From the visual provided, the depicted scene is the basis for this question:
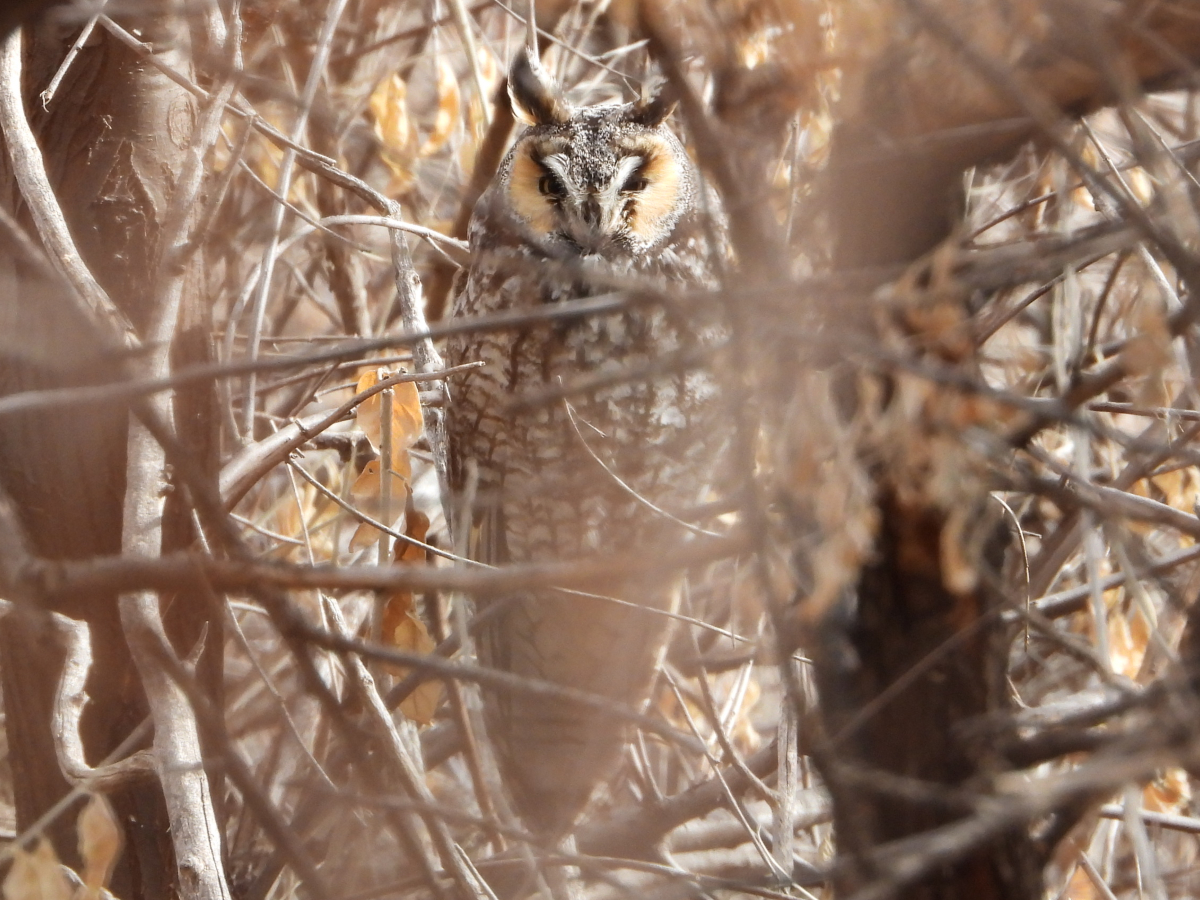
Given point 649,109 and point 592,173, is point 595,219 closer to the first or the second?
point 592,173

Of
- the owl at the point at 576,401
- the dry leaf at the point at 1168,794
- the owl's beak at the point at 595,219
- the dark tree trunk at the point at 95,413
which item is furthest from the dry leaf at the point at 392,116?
the dry leaf at the point at 1168,794

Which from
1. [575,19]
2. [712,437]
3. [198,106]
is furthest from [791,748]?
[575,19]

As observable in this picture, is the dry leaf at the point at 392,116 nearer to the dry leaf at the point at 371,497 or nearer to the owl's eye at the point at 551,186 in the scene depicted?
the owl's eye at the point at 551,186

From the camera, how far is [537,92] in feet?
7.04

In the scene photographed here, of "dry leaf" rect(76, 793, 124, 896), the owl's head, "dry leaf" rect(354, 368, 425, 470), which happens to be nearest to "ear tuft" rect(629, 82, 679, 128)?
the owl's head

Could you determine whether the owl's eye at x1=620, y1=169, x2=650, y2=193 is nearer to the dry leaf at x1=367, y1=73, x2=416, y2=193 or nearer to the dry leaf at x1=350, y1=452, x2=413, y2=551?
the dry leaf at x1=367, y1=73, x2=416, y2=193

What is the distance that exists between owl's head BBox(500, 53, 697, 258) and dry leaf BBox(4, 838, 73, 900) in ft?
→ 4.42

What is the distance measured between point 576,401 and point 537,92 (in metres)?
0.57

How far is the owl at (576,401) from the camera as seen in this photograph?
212 cm

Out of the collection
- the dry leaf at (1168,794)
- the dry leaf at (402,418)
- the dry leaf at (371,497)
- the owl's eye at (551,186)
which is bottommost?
the dry leaf at (1168,794)

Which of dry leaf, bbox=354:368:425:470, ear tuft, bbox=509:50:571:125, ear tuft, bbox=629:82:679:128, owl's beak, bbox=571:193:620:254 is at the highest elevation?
ear tuft, bbox=509:50:571:125

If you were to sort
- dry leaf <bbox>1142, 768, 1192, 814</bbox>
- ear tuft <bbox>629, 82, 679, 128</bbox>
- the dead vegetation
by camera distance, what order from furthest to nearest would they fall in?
1. ear tuft <bbox>629, 82, 679, 128</bbox>
2. dry leaf <bbox>1142, 768, 1192, 814</bbox>
3. the dead vegetation

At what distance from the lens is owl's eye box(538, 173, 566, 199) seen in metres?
2.12

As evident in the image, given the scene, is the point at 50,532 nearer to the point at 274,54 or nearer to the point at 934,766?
the point at 274,54
